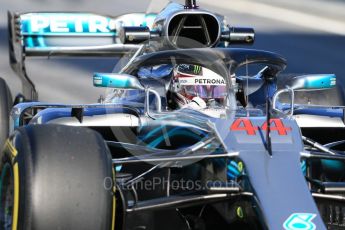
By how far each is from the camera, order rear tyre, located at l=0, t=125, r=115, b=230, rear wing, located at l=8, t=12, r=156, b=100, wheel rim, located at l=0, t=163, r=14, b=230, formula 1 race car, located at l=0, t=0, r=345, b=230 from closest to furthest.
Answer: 1. rear tyre, located at l=0, t=125, r=115, b=230
2. formula 1 race car, located at l=0, t=0, r=345, b=230
3. wheel rim, located at l=0, t=163, r=14, b=230
4. rear wing, located at l=8, t=12, r=156, b=100

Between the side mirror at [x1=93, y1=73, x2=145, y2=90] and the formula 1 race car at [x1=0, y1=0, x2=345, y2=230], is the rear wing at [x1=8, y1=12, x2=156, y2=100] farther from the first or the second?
the side mirror at [x1=93, y1=73, x2=145, y2=90]

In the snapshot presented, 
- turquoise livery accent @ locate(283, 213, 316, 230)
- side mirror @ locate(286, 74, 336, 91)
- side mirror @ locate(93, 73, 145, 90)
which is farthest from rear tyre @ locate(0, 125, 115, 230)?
side mirror @ locate(286, 74, 336, 91)

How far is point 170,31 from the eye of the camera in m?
6.18

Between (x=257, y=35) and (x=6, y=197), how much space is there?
7331mm

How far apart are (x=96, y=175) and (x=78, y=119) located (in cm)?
150

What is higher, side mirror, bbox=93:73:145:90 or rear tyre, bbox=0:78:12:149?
side mirror, bbox=93:73:145:90

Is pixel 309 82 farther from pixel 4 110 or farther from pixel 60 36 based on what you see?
pixel 60 36

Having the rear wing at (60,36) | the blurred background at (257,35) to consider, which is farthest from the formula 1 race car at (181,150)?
the blurred background at (257,35)

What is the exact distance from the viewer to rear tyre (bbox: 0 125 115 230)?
3674 mm

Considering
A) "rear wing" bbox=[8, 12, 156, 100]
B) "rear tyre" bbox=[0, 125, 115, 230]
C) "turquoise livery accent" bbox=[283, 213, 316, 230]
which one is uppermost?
"rear wing" bbox=[8, 12, 156, 100]

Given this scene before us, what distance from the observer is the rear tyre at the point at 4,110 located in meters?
5.95

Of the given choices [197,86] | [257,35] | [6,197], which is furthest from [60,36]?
[257,35]

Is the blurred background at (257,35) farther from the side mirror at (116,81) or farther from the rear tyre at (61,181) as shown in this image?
the rear tyre at (61,181)

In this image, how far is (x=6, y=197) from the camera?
13.7 feet
